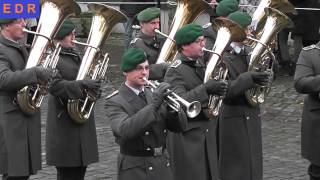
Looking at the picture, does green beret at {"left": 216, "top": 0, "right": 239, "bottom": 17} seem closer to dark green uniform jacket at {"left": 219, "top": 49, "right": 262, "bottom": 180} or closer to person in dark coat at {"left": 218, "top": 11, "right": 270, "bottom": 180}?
person in dark coat at {"left": 218, "top": 11, "right": 270, "bottom": 180}

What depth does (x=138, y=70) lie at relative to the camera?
566cm

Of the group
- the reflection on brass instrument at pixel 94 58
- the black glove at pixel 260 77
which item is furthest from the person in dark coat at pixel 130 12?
the black glove at pixel 260 77

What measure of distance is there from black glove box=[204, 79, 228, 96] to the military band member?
57.1 inches

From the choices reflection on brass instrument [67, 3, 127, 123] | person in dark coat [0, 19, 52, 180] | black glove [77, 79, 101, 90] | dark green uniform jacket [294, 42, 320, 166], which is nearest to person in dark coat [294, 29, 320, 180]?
dark green uniform jacket [294, 42, 320, 166]

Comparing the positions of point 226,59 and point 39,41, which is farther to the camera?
point 226,59

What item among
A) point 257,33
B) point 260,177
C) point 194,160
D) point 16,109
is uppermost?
point 257,33

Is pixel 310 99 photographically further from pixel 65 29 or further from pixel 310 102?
pixel 65 29

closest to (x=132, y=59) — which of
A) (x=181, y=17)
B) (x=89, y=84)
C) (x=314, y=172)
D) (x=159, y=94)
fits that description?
(x=159, y=94)

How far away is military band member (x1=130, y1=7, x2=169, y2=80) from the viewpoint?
26.1 ft

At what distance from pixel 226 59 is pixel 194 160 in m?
1.20

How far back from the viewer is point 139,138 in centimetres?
558

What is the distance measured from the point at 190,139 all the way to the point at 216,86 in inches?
23.3

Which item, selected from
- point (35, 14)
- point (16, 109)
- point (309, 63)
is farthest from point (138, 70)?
point (35, 14)

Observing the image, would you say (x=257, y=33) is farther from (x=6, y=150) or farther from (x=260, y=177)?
(x=6, y=150)
